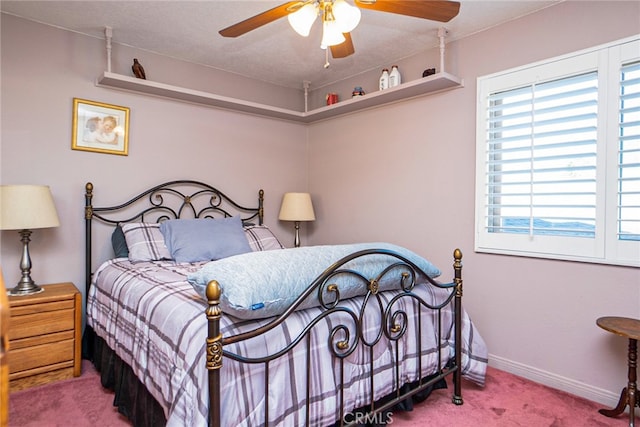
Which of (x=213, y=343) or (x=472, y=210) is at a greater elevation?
(x=472, y=210)

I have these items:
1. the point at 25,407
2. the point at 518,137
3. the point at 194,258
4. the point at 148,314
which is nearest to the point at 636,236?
the point at 518,137

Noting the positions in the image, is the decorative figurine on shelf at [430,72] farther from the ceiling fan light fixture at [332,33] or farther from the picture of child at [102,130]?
the picture of child at [102,130]

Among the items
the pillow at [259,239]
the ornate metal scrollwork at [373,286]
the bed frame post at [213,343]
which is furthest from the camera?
the pillow at [259,239]

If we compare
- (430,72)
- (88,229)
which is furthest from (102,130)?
(430,72)

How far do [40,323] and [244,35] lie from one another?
2.41 meters

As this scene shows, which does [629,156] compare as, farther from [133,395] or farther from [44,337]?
[44,337]

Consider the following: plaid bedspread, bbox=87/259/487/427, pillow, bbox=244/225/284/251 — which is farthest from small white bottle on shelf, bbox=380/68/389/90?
plaid bedspread, bbox=87/259/487/427

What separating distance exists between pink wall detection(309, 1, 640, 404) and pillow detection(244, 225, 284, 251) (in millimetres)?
774

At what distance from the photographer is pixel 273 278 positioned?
1.43 m

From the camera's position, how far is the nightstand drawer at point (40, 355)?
2.23 meters

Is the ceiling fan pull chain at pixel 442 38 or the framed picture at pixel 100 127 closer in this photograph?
the ceiling fan pull chain at pixel 442 38

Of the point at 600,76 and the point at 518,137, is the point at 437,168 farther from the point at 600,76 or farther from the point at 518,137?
the point at 600,76

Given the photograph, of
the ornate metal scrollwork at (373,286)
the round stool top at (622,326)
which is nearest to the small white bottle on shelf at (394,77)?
the ornate metal scrollwork at (373,286)

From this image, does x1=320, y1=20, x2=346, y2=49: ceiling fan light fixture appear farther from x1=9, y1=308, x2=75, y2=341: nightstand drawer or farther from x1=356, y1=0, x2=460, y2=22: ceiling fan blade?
x1=9, y1=308, x2=75, y2=341: nightstand drawer
